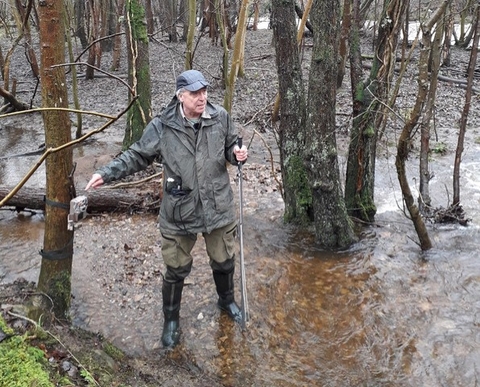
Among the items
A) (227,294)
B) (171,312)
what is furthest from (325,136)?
(171,312)

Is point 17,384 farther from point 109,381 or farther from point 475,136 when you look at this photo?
point 475,136

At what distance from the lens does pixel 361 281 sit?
565cm

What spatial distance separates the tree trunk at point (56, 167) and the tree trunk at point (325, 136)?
3.06 metres

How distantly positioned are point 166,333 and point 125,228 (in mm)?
2758

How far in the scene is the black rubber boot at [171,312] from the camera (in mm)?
4543

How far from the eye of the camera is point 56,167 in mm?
3893

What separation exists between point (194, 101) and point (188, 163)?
0.52 meters

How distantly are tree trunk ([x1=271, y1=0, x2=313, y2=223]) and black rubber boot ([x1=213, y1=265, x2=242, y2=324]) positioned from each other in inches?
88.0

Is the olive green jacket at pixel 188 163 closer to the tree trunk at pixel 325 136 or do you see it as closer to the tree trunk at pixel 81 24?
the tree trunk at pixel 325 136

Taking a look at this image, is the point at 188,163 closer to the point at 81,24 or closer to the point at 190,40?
the point at 190,40

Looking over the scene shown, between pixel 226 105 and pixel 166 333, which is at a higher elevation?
pixel 226 105

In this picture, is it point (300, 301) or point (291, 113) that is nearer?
point (300, 301)

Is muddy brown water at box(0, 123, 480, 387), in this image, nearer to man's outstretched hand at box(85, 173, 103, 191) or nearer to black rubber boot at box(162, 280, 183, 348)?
black rubber boot at box(162, 280, 183, 348)

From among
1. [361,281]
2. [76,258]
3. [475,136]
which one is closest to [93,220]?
[76,258]
